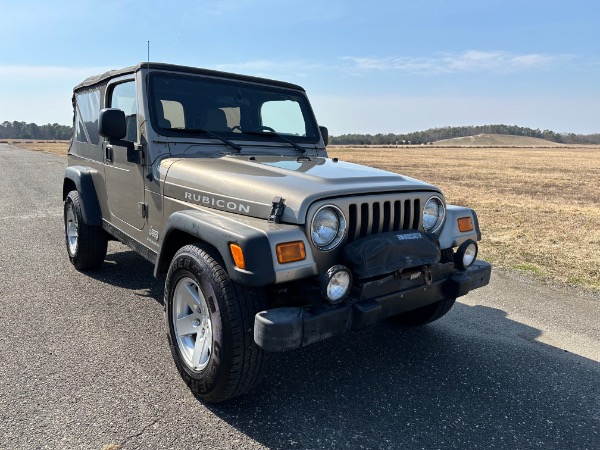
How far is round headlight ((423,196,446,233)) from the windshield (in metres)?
1.65

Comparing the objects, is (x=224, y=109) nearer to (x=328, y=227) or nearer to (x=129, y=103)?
(x=129, y=103)

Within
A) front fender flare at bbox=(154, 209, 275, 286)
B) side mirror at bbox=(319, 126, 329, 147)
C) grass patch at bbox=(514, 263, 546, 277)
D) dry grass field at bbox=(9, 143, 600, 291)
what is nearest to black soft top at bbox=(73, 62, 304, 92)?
side mirror at bbox=(319, 126, 329, 147)

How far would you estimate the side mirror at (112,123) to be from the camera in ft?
11.6

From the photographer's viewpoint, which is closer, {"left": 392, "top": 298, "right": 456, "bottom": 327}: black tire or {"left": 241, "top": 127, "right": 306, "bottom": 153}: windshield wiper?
{"left": 392, "top": 298, "right": 456, "bottom": 327}: black tire

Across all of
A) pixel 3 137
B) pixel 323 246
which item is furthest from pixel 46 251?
pixel 3 137

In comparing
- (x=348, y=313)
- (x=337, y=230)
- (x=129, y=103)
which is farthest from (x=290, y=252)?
(x=129, y=103)

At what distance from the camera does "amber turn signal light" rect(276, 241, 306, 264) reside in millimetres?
2459

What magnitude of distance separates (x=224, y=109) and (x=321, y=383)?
240cm

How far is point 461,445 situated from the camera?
247cm

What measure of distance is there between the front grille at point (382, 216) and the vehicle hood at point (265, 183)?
0.09 meters

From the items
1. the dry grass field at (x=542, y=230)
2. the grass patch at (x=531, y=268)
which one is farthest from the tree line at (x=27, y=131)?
the grass patch at (x=531, y=268)

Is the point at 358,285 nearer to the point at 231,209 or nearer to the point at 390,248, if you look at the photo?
the point at 390,248

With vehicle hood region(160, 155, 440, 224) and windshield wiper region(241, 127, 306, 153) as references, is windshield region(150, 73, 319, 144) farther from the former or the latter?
vehicle hood region(160, 155, 440, 224)

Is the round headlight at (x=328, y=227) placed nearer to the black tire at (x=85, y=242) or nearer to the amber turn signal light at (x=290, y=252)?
the amber turn signal light at (x=290, y=252)
